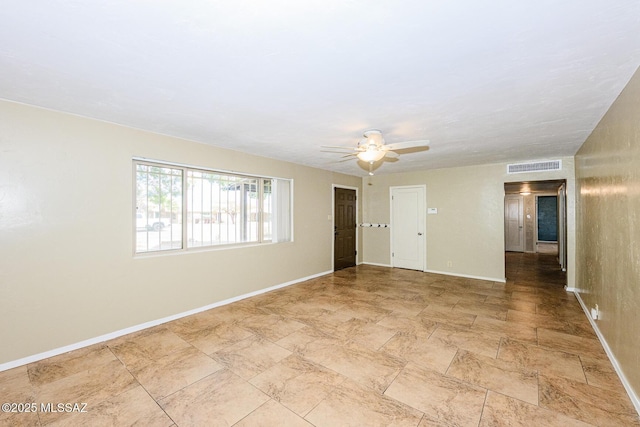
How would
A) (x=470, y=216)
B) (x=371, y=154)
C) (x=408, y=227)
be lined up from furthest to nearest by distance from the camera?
(x=408, y=227), (x=470, y=216), (x=371, y=154)

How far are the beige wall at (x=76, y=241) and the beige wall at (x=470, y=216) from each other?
487 cm

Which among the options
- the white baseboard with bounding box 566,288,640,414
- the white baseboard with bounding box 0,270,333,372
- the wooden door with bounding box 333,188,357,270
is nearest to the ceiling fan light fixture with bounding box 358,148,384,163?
the white baseboard with bounding box 566,288,640,414

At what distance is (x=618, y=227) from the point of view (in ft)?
8.11

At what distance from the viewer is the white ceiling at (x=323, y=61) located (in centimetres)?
146

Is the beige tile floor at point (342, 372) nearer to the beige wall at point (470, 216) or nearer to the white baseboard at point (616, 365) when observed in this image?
the white baseboard at point (616, 365)

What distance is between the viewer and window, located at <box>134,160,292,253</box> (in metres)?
3.65

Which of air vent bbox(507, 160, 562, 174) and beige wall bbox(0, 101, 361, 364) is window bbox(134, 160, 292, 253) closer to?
beige wall bbox(0, 101, 361, 364)

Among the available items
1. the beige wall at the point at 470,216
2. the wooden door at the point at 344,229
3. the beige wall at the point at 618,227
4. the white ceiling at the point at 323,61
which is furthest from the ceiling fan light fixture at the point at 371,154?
the beige wall at the point at 470,216

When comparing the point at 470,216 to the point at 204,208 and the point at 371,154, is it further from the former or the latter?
the point at 204,208

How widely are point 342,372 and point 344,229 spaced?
4.59 meters

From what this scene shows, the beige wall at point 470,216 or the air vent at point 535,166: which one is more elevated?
the air vent at point 535,166

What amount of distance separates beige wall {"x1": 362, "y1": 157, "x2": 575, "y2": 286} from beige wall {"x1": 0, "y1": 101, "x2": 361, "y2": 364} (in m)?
4.87

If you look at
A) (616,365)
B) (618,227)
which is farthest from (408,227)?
(616,365)

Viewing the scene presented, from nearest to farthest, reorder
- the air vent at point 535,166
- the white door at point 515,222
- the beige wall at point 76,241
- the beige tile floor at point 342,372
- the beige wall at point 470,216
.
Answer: the beige tile floor at point 342,372 < the beige wall at point 76,241 < the air vent at point 535,166 < the beige wall at point 470,216 < the white door at point 515,222
